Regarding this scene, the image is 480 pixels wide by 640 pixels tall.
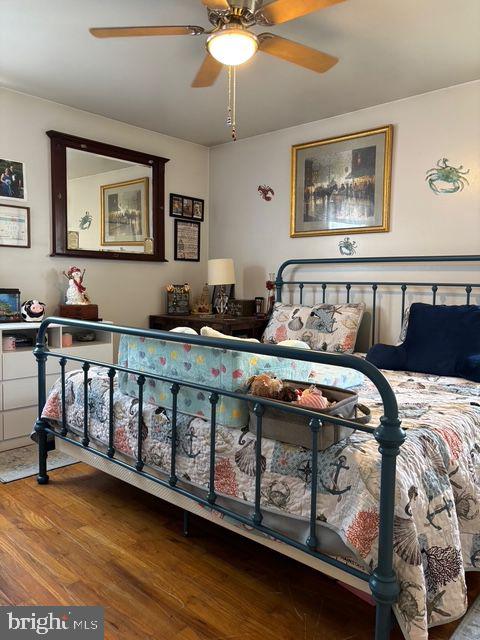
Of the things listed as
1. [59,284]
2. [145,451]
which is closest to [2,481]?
[145,451]

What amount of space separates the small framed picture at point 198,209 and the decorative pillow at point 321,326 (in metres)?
1.46

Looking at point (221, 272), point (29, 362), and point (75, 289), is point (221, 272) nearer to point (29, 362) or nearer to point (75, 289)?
point (75, 289)

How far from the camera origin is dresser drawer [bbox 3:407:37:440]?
2.95m

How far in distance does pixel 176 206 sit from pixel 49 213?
1187 mm

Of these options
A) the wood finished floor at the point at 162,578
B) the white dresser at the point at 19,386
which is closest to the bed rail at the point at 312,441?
the wood finished floor at the point at 162,578

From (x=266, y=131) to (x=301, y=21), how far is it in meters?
1.75

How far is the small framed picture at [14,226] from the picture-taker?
10.4 feet

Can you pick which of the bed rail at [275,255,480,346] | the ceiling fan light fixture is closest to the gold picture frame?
the bed rail at [275,255,480,346]

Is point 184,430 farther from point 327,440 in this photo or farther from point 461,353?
point 461,353

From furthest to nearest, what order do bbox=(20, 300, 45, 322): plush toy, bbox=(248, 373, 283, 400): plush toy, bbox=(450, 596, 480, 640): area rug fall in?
bbox=(20, 300, 45, 322): plush toy → bbox=(248, 373, 283, 400): plush toy → bbox=(450, 596, 480, 640): area rug

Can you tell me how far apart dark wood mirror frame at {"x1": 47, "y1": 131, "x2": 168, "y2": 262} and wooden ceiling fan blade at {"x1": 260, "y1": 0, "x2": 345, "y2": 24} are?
2051 mm

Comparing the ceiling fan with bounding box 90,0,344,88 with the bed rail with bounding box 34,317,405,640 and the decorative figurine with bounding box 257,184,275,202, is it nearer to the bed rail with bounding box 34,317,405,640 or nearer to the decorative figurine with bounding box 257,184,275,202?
the bed rail with bounding box 34,317,405,640

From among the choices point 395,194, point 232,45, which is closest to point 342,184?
point 395,194

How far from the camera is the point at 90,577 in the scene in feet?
5.60
